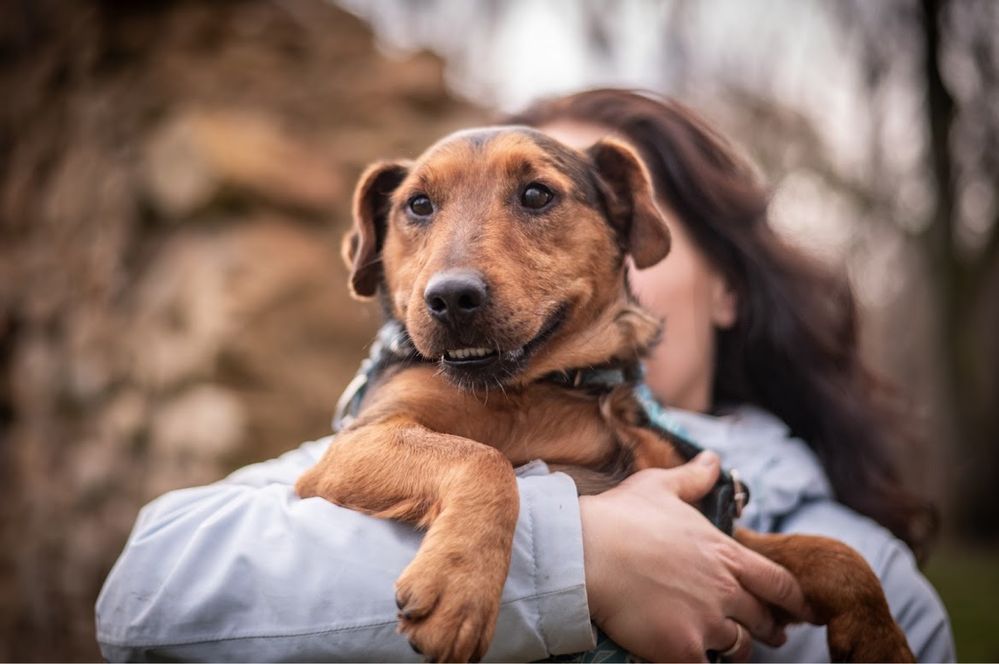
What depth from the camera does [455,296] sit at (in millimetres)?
1900

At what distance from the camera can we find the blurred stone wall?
15.7 feet

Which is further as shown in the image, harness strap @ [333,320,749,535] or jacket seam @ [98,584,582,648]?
harness strap @ [333,320,749,535]

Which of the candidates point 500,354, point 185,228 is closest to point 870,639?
point 500,354

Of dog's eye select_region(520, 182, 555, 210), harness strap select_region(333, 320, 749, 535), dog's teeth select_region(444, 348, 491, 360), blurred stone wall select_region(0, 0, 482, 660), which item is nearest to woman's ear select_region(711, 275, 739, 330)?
harness strap select_region(333, 320, 749, 535)

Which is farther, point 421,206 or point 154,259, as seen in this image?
point 154,259

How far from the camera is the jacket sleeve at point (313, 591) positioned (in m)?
1.78

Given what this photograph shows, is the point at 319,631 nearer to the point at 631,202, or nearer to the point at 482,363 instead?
the point at 482,363

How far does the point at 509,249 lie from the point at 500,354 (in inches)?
11.5

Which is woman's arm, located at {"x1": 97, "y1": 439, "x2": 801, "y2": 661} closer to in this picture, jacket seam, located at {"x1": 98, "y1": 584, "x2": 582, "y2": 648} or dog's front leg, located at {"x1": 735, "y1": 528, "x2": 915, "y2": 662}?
jacket seam, located at {"x1": 98, "y1": 584, "x2": 582, "y2": 648}

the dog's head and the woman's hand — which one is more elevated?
the dog's head

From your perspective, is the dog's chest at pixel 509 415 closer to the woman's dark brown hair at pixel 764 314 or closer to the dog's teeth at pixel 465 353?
the dog's teeth at pixel 465 353

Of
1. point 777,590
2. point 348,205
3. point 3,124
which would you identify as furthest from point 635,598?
point 3,124

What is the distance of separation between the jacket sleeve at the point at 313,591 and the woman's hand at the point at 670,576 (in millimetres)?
97

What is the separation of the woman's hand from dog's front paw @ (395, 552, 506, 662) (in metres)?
0.39
